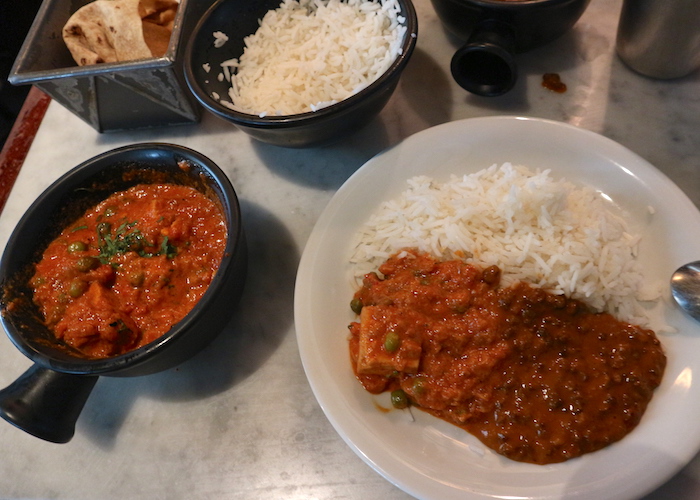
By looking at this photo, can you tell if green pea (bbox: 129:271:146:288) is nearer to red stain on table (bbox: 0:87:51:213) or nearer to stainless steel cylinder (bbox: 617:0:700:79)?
red stain on table (bbox: 0:87:51:213)

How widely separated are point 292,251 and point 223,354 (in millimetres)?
524

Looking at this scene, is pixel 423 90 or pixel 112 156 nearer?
pixel 112 156

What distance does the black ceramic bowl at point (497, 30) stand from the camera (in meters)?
1.93

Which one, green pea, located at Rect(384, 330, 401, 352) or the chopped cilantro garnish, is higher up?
the chopped cilantro garnish

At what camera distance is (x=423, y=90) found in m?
2.44

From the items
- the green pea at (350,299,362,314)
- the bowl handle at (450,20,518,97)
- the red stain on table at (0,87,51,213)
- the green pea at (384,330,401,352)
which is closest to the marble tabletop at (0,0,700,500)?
the red stain on table at (0,87,51,213)

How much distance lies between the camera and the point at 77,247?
5.95ft

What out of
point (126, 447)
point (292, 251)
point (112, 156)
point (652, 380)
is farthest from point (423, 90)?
point (126, 447)

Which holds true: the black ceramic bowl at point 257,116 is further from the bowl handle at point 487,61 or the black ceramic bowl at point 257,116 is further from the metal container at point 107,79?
the bowl handle at point 487,61

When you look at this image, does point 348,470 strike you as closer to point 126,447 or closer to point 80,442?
point 126,447

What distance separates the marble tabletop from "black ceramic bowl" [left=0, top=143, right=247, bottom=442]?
242 mm

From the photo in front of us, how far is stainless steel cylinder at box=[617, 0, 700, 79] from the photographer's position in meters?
1.94

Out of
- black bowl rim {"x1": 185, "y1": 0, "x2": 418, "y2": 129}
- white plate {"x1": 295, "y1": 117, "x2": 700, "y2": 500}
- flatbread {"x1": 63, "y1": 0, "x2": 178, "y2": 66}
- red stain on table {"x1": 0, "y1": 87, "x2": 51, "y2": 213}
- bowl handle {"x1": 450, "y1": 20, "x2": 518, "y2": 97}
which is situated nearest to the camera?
white plate {"x1": 295, "y1": 117, "x2": 700, "y2": 500}

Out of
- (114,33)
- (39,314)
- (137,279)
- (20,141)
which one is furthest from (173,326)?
(20,141)
